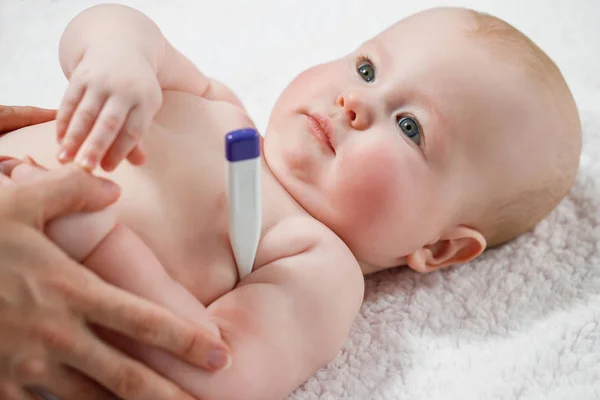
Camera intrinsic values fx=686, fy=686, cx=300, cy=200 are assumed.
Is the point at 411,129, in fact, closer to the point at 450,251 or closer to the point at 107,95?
the point at 450,251

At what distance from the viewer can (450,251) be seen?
1.17 m

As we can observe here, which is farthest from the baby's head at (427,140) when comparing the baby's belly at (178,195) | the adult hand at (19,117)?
the adult hand at (19,117)

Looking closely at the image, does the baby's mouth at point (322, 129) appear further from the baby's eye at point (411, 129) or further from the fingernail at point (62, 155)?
the fingernail at point (62, 155)

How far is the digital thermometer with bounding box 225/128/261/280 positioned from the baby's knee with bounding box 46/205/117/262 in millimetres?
159

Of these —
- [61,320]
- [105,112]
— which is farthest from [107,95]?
[61,320]

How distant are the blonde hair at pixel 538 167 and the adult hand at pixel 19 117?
731mm

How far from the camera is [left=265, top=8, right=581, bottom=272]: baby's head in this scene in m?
1.07

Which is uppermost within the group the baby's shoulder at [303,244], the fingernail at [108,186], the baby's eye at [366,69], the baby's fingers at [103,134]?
the baby's fingers at [103,134]

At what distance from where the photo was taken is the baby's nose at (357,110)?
3.52ft

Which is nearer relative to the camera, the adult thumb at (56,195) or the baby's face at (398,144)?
the adult thumb at (56,195)

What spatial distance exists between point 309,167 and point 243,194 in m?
0.25

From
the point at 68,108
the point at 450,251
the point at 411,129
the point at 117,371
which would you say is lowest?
the point at 450,251

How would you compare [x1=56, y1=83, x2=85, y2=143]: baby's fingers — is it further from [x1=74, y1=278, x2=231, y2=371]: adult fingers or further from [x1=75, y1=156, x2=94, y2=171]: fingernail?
[x1=74, y1=278, x2=231, y2=371]: adult fingers

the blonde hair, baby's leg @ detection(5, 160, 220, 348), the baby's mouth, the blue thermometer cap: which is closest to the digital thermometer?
the blue thermometer cap
